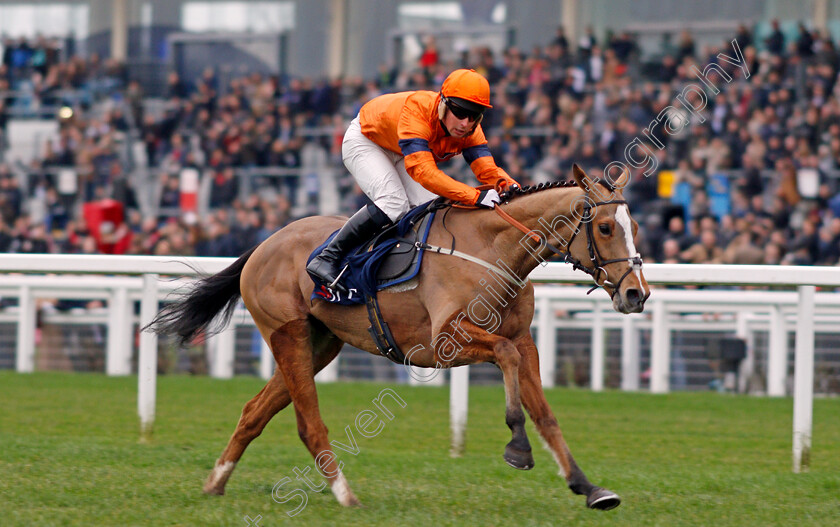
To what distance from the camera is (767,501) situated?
4.41m

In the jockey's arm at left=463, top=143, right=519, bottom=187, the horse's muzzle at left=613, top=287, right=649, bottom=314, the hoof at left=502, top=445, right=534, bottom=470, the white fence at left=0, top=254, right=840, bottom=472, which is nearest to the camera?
the hoof at left=502, top=445, right=534, bottom=470

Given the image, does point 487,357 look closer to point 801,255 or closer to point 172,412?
point 172,412

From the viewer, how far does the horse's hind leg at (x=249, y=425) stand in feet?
15.2

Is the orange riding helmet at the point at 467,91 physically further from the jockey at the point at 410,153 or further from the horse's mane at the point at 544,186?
the horse's mane at the point at 544,186

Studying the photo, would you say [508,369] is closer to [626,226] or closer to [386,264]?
[626,226]

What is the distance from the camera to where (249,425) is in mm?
4789

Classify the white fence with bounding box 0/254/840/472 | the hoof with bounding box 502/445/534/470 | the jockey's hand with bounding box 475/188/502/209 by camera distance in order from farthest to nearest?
1. the white fence with bounding box 0/254/840/472
2. the jockey's hand with bounding box 475/188/502/209
3. the hoof with bounding box 502/445/534/470

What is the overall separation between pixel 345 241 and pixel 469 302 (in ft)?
2.26

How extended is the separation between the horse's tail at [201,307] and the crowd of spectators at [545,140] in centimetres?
566

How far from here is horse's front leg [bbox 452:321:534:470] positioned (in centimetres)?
389

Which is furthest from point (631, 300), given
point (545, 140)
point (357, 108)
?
point (357, 108)

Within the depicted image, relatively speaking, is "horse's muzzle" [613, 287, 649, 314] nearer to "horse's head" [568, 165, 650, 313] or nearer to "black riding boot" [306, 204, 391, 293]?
"horse's head" [568, 165, 650, 313]

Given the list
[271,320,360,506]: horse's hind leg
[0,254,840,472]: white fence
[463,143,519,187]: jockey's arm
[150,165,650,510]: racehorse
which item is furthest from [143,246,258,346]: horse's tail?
[463,143,519,187]: jockey's arm

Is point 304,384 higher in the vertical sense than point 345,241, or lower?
lower
